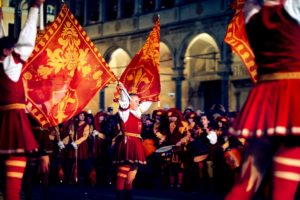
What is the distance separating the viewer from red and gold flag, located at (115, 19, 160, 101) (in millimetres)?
11164

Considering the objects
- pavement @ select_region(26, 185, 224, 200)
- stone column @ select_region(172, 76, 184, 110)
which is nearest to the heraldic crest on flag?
pavement @ select_region(26, 185, 224, 200)

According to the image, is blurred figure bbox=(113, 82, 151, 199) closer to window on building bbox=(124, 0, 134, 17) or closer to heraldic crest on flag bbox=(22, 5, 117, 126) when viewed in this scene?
heraldic crest on flag bbox=(22, 5, 117, 126)

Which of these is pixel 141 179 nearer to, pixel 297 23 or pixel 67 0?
pixel 297 23

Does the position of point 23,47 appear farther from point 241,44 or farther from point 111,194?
point 111,194

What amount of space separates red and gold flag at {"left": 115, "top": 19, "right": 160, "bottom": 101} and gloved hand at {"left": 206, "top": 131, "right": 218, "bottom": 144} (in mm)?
1540

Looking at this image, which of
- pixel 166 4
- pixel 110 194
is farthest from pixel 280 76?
pixel 166 4

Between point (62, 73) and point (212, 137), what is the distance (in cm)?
417

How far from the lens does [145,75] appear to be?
11.5 metres

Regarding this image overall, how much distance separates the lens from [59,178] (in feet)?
51.2

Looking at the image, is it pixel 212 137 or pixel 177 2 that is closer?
pixel 212 137

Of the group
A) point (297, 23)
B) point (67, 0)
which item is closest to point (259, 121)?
point (297, 23)

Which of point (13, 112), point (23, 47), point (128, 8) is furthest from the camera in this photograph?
point (128, 8)

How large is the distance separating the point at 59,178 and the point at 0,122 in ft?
33.3

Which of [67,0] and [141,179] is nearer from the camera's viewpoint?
[141,179]
